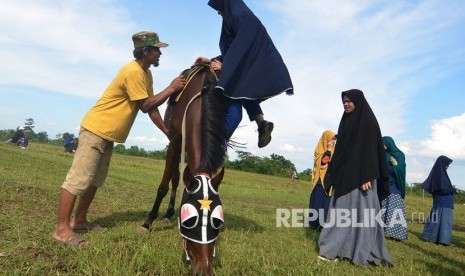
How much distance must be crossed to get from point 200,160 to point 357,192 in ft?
9.01

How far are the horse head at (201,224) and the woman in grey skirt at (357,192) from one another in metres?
2.53

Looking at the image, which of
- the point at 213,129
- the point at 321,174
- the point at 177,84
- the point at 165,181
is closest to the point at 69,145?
the point at 321,174

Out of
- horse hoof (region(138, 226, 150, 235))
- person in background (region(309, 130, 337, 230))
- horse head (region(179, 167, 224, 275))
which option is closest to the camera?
horse head (region(179, 167, 224, 275))

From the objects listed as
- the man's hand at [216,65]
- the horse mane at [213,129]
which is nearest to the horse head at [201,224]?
the horse mane at [213,129]

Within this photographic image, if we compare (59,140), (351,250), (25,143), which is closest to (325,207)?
(351,250)

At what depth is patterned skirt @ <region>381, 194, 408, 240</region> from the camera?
8.95 metres

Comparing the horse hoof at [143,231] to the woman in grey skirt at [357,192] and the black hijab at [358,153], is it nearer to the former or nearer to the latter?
the woman in grey skirt at [357,192]

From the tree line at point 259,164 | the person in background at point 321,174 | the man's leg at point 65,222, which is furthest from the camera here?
the tree line at point 259,164

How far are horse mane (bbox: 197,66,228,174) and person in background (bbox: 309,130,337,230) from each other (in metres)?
4.60

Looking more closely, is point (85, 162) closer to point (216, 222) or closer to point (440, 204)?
point (216, 222)

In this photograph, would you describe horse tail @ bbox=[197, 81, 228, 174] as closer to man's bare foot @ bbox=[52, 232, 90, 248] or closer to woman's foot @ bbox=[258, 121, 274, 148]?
woman's foot @ bbox=[258, 121, 274, 148]

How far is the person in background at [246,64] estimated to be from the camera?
4246mm

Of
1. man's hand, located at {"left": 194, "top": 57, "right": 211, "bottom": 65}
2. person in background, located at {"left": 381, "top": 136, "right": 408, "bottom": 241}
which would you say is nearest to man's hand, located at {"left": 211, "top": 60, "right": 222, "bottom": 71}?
man's hand, located at {"left": 194, "top": 57, "right": 211, "bottom": 65}

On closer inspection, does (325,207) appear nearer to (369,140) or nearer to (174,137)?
(369,140)
